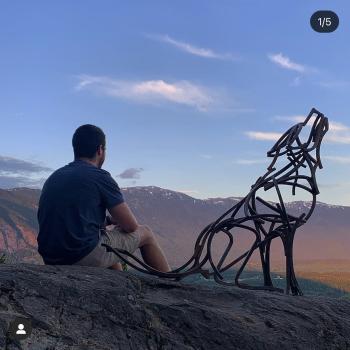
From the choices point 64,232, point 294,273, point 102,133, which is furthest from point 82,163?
point 294,273

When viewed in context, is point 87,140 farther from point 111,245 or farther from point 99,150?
point 111,245

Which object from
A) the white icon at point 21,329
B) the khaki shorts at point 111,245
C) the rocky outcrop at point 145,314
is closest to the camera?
the white icon at point 21,329

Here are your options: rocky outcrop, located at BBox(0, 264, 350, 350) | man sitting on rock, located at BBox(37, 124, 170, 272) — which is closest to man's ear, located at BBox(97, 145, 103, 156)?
man sitting on rock, located at BBox(37, 124, 170, 272)

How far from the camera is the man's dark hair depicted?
503 centimetres

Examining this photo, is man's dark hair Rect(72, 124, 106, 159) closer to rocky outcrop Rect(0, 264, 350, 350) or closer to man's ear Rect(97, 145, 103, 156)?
man's ear Rect(97, 145, 103, 156)

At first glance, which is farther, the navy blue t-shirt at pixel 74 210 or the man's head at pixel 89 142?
the man's head at pixel 89 142

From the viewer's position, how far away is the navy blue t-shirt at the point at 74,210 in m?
4.74

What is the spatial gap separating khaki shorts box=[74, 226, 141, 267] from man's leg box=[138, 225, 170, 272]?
0.35ft

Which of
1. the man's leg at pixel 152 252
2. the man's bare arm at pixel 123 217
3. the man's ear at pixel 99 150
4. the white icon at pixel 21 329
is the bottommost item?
the white icon at pixel 21 329

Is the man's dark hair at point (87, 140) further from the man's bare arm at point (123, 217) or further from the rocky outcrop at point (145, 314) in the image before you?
the rocky outcrop at point (145, 314)

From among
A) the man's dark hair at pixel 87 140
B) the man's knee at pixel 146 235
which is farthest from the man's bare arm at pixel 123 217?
the man's dark hair at pixel 87 140

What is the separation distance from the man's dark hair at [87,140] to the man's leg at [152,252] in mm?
833

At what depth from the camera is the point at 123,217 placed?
196 inches

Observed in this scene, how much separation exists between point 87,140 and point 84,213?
0.67m
